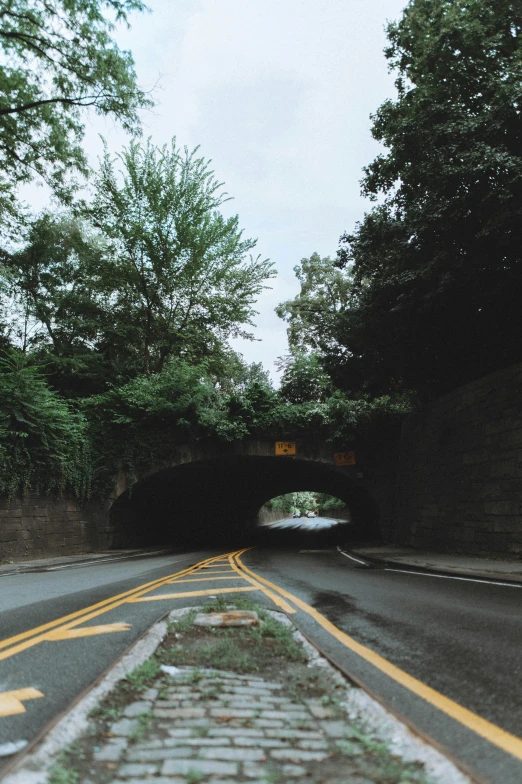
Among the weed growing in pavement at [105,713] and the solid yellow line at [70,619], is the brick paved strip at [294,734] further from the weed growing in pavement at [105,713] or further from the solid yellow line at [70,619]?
the solid yellow line at [70,619]

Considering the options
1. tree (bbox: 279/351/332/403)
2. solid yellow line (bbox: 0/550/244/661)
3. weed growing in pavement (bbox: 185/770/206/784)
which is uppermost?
tree (bbox: 279/351/332/403)

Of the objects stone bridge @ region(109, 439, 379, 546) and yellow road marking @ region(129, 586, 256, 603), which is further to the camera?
stone bridge @ region(109, 439, 379, 546)

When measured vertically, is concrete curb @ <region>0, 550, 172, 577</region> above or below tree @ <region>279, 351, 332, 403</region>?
below

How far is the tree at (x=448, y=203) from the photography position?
11.0 meters

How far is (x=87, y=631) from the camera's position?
15.3 ft

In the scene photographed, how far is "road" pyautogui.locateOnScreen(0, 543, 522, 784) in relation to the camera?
2549 millimetres

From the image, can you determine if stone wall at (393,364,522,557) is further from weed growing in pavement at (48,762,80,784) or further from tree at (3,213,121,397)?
tree at (3,213,121,397)

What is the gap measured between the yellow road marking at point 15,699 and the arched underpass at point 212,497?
1838 cm

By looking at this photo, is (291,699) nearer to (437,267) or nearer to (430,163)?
(437,267)

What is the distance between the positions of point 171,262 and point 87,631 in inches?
911

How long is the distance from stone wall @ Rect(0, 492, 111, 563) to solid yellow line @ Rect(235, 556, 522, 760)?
43.8 ft

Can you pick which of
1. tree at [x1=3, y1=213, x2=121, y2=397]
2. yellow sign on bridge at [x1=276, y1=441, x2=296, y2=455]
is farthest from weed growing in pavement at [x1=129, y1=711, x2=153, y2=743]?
tree at [x1=3, y1=213, x2=121, y2=397]

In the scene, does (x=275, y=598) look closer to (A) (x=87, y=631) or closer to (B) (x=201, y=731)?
(A) (x=87, y=631)

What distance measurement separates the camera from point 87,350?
2688cm
